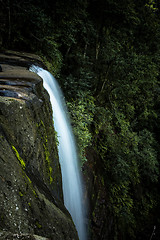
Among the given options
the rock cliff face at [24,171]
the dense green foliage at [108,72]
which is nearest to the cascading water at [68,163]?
the dense green foliage at [108,72]

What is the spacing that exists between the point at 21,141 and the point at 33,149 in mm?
248

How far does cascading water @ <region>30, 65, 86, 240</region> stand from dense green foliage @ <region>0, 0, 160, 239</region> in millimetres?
648

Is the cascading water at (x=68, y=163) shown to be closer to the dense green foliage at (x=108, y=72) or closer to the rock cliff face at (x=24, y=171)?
the dense green foliage at (x=108, y=72)

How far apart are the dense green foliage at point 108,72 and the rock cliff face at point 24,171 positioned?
349 centimetres

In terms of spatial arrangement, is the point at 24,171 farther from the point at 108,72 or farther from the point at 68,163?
the point at 108,72

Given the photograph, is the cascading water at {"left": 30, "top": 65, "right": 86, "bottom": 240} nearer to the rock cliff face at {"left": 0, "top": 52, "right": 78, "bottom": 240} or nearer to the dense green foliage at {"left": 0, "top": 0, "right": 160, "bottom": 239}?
the dense green foliage at {"left": 0, "top": 0, "right": 160, "bottom": 239}

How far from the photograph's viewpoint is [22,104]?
80.8 inches

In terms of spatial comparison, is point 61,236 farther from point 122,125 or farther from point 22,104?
point 122,125

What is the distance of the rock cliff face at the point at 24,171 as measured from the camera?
3.97 ft

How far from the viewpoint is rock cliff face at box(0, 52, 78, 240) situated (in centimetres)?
121

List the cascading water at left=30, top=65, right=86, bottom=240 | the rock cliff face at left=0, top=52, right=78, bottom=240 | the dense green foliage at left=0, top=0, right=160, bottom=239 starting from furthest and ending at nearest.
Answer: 1. the dense green foliage at left=0, top=0, right=160, bottom=239
2. the cascading water at left=30, top=65, right=86, bottom=240
3. the rock cliff face at left=0, top=52, right=78, bottom=240

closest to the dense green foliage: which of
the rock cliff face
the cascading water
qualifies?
the cascading water

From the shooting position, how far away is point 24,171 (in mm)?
1630

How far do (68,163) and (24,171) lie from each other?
3256 millimetres
